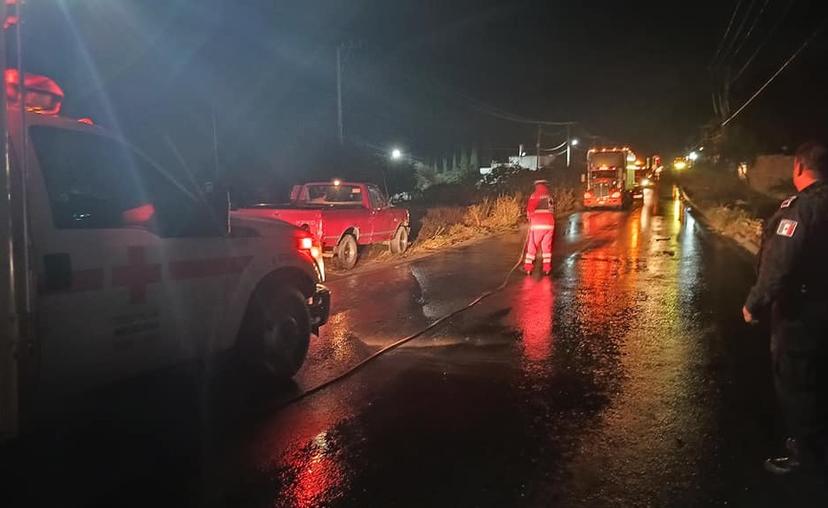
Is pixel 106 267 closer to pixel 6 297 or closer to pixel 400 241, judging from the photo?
pixel 6 297

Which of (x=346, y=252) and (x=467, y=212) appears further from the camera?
A: (x=467, y=212)

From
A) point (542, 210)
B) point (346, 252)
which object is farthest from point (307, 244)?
point (346, 252)

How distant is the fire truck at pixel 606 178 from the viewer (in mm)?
33938

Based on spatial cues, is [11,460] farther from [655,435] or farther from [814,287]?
[814,287]

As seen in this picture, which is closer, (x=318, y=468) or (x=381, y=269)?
(x=318, y=468)

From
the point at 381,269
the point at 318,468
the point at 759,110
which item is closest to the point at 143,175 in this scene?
the point at 318,468

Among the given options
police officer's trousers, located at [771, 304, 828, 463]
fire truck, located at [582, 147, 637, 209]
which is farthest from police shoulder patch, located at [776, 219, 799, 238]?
fire truck, located at [582, 147, 637, 209]

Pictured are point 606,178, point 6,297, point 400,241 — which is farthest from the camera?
point 606,178

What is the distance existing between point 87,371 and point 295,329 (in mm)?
2169

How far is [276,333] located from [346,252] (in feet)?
24.4

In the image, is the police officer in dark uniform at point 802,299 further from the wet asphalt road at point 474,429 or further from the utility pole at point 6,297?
the utility pole at point 6,297

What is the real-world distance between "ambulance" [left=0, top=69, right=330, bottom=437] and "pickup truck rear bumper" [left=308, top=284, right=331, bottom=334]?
2.26 feet

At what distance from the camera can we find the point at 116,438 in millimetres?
4820

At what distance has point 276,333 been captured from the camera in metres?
5.82
